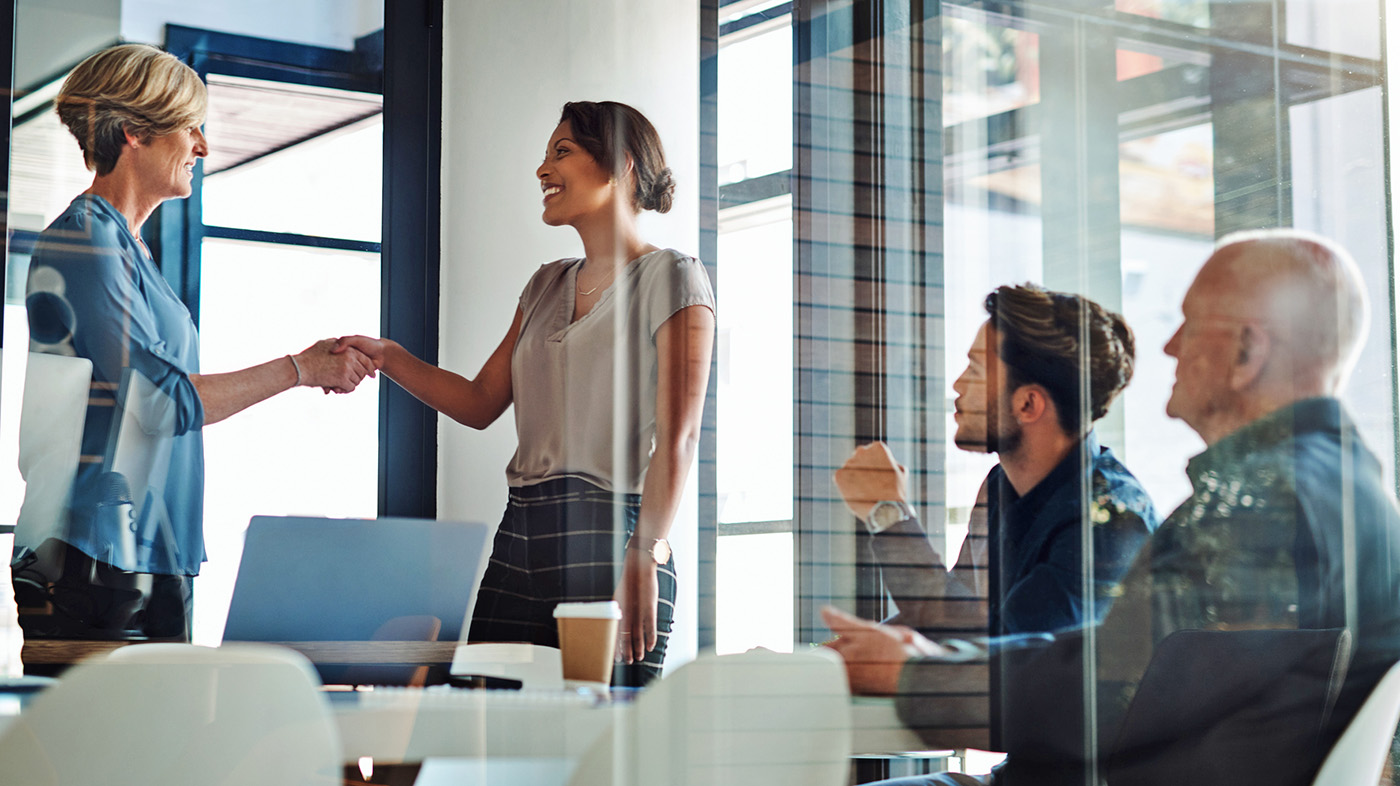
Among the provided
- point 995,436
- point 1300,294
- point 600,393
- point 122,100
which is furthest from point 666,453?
point 1300,294

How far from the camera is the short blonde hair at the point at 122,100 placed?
5.04 feet

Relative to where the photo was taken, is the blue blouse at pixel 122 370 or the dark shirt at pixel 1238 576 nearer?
the blue blouse at pixel 122 370

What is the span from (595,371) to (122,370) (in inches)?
23.7

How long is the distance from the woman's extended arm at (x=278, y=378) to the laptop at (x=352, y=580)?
0.49ft

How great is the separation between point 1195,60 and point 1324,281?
16.8 inches

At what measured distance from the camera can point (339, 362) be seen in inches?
62.9

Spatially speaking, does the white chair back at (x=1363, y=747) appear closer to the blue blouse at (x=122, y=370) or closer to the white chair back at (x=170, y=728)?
the white chair back at (x=170, y=728)

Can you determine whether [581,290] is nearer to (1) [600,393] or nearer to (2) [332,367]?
(1) [600,393]

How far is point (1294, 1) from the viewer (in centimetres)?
215

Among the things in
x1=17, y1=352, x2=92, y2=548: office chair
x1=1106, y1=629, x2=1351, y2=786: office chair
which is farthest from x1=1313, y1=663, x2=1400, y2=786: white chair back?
x1=17, y1=352, x2=92, y2=548: office chair

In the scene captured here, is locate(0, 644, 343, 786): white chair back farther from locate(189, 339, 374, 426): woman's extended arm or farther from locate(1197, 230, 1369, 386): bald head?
locate(1197, 230, 1369, 386): bald head

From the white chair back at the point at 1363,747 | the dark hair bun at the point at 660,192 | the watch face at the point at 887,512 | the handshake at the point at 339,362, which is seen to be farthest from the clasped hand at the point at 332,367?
the white chair back at the point at 1363,747

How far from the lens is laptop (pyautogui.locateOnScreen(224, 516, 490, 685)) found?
152cm

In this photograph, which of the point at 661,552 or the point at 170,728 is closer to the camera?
the point at 170,728
